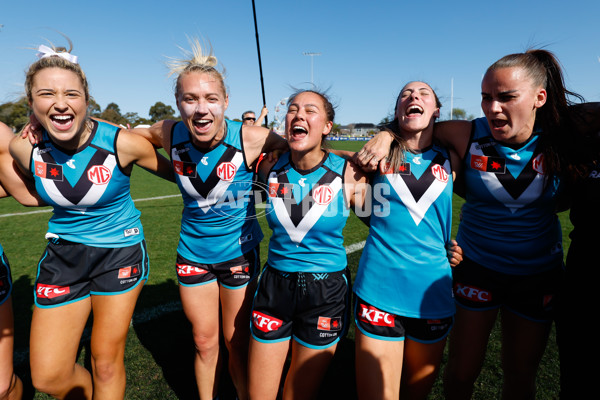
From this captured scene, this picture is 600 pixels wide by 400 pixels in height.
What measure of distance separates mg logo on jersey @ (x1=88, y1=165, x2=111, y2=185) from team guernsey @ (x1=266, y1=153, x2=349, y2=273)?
1.19 meters

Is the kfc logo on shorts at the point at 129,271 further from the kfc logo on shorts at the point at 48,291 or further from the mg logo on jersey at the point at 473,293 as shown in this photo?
the mg logo on jersey at the point at 473,293

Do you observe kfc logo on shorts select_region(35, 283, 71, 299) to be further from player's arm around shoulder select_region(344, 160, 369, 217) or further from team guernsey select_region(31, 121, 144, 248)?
player's arm around shoulder select_region(344, 160, 369, 217)

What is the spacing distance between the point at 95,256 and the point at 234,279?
99 cm

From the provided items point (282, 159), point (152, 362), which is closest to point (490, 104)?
point (282, 159)

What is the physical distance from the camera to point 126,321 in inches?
102

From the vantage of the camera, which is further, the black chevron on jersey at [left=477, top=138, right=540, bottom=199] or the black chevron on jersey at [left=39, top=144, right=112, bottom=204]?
the black chevron on jersey at [left=39, top=144, right=112, bottom=204]

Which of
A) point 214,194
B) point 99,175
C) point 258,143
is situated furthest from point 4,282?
point 258,143

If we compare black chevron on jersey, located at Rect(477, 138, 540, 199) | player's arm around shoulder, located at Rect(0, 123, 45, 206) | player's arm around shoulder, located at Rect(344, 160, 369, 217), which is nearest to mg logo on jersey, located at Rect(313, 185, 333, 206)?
player's arm around shoulder, located at Rect(344, 160, 369, 217)

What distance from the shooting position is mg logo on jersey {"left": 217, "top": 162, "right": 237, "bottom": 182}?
263 centimetres

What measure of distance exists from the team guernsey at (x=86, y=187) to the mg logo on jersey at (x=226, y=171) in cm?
70

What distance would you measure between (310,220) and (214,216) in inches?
32.1

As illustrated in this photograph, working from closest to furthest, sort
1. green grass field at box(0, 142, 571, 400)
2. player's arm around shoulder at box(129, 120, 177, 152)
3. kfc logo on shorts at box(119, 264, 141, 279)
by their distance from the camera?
kfc logo on shorts at box(119, 264, 141, 279) → player's arm around shoulder at box(129, 120, 177, 152) → green grass field at box(0, 142, 571, 400)

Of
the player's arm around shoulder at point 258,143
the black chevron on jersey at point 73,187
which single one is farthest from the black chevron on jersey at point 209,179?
the black chevron on jersey at point 73,187

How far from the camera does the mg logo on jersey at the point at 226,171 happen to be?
2.63 metres
